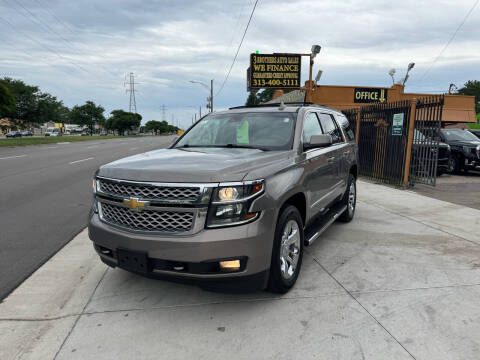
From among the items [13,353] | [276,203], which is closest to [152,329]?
Result: [13,353]

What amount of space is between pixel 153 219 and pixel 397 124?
9.03 m

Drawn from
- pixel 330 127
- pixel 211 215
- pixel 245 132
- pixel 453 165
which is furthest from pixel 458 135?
pixel 211 215

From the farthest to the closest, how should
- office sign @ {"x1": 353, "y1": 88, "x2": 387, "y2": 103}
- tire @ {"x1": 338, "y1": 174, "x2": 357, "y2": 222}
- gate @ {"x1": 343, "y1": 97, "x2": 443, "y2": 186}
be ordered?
office sign @ {"x1": 353, "y1": 88, "x2": 387, "y2": 103}
gate @ {"x1": 343, "y1": 97, "x2": 443, "y2": 186}
tire @ {"x1": 338, "y1": 174, "x2": 357, "y2": 222}

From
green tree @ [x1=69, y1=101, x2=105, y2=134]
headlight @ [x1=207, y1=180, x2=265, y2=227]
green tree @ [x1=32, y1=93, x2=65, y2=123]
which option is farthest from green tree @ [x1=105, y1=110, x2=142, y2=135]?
headlight @ [x1=207, y1=180, x2=265, y2=227]

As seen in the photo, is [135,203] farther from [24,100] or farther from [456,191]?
[24,100]

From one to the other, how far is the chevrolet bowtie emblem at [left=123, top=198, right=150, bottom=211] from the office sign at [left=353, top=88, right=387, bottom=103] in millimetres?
21284

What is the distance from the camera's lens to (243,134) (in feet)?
13.5

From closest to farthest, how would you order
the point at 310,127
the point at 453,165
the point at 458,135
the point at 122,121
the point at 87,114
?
1. the point at 310,127
2. the point at 453,165
3. the point at 458,135
4. the point at 87,114
5. the point at 122,121

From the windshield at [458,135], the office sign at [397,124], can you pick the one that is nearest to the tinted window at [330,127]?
the office sign at [397,124]

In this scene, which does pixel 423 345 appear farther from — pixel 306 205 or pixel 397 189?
pixel 397 189

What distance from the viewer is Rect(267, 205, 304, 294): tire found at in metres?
3.04

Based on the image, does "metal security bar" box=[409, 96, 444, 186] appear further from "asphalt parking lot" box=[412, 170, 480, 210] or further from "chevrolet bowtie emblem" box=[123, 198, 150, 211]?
"chevrolet bowtie emblem" box=[123, 198, 150, 211]

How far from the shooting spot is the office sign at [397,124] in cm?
978

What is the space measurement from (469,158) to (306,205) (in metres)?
12.3
